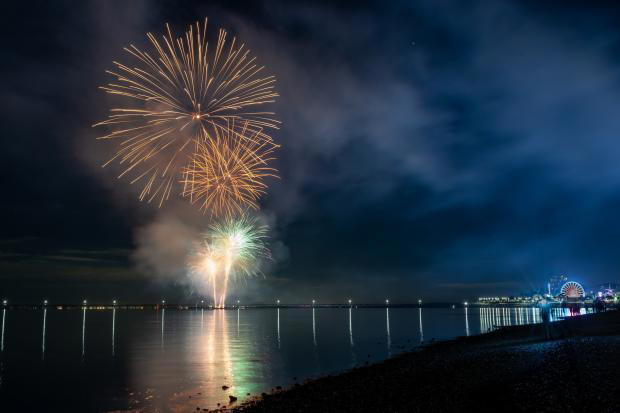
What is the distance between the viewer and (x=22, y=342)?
63.9m

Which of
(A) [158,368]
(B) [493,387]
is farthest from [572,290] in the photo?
(B) [493,387]

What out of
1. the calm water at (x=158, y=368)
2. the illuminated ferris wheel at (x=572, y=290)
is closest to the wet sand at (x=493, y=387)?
the calm water at (x=158, y=368)

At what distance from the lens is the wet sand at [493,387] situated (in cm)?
1515

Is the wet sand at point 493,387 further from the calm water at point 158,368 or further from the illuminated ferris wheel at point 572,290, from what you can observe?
the illuminated ferris wheel at point 572,290

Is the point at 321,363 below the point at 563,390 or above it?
below

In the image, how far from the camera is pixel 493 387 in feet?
57.9

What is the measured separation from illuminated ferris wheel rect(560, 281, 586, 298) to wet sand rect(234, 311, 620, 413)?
7245 inches

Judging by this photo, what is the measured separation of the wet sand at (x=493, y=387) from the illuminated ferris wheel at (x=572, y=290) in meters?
184

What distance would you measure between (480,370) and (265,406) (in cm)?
945

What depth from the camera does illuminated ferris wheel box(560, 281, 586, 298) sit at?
190 meters

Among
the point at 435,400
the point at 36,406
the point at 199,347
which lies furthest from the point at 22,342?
the point at 435,400

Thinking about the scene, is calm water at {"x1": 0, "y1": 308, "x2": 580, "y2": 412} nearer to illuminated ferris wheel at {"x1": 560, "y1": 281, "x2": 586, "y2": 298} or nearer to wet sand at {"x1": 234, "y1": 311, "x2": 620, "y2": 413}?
wet sand at {"x1": 234, "y1": 311, "x2": 620, "y2": 413}

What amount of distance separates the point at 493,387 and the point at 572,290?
199 m

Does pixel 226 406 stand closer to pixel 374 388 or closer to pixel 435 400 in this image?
pixel 374 388
